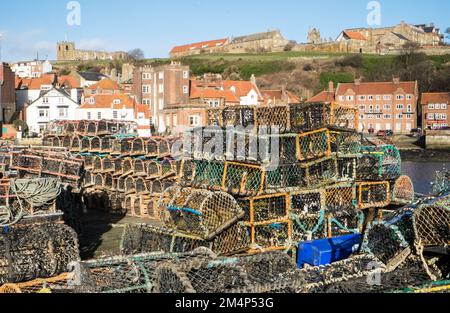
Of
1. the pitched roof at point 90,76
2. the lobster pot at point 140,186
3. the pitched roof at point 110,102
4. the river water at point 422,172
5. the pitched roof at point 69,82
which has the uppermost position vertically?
the pitched roof at point 90,76

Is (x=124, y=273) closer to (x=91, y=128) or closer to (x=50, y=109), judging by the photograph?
(x=91, y=128)

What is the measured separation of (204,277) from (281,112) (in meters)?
3.93

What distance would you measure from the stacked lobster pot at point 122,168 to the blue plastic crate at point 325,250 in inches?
226

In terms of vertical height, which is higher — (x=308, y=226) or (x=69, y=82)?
(x=69, y=82)

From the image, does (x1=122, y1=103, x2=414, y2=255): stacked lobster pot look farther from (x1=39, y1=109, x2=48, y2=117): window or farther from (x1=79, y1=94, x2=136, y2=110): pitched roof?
(x1=39, y1=109, x2=48, y2=117): window

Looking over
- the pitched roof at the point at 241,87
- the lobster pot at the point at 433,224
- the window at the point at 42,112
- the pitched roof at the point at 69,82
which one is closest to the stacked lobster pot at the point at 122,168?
the lobster pot at the point at 433,224

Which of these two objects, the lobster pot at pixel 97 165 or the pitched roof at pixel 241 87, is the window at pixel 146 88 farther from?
the lobster pot at pixel 97 165

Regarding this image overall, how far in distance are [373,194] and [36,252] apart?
203 inches

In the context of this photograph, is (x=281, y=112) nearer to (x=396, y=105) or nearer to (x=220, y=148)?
(x=220, y=148)

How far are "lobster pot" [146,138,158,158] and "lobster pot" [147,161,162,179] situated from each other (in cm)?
27

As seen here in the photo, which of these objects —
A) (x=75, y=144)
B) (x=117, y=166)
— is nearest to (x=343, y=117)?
(x=117, y=166)

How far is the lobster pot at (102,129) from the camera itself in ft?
50.6

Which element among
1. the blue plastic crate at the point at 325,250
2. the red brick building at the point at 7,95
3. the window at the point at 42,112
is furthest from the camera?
the red brick building at the point at 7,95

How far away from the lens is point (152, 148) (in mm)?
13539
